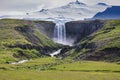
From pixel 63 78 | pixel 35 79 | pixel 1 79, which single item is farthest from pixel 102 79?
pixel 1 79

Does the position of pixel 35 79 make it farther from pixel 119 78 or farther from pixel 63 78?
pixel 119 78

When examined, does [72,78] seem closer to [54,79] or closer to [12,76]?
[54,79]

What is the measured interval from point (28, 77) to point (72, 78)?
69.2 ft

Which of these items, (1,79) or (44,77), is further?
(44,77)

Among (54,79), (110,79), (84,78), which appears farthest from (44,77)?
(110,79)

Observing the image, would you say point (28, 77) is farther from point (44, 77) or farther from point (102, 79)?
point (102, 79)

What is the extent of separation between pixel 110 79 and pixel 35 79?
36172 mm

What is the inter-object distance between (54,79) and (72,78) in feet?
32.7

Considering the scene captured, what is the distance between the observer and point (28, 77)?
6909 inches

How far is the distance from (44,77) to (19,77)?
12.8m

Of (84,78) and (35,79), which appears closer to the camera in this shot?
(35,79)

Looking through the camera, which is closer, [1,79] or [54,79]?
[1,79]

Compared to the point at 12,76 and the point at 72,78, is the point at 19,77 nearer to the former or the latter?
the point at 12,76

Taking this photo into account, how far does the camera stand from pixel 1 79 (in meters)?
164
